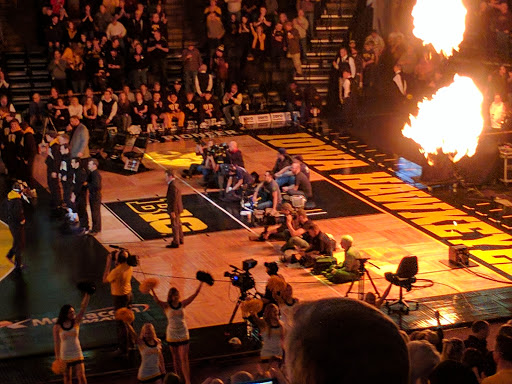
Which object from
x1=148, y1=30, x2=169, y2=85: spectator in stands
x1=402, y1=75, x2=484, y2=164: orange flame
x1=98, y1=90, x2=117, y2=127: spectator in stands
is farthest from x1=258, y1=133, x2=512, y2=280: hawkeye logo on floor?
x1=148, y1=30, x2=169, y2=85: spectator in stands

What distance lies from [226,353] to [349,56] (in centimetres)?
1738

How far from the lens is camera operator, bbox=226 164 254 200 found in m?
20.6

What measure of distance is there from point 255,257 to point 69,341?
22.1 feet

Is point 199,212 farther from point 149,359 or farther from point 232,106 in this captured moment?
point 149,359

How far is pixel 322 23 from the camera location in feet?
103

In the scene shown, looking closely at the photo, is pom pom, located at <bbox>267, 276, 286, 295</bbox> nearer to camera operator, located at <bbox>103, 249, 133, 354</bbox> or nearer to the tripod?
camera operator, located at <bbox>103, 249, 133, 354</bbox>

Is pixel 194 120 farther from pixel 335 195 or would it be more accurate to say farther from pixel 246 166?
pixel 335 195

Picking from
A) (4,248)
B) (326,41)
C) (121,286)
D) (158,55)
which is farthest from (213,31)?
(121,286)

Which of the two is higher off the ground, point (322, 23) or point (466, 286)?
point (322, 23)

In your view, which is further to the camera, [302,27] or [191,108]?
[302,27]

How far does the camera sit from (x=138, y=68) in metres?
28.2

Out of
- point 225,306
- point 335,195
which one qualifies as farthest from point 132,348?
point 335,195

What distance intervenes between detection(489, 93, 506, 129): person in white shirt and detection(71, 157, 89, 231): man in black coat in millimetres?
11119

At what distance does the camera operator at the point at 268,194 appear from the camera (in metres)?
19.5
